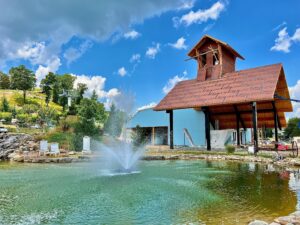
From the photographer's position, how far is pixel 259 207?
20.6 feet

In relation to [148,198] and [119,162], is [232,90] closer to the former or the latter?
[119,162]

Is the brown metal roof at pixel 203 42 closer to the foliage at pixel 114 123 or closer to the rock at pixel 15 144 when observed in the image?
the foliage at pixel 114 123

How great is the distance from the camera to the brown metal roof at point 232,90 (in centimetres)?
1702

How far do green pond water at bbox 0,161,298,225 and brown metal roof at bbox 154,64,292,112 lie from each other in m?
7.28

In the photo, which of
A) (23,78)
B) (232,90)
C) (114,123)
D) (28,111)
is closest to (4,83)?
(23,78)

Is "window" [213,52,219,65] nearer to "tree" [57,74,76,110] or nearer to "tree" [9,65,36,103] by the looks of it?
"tree" [57,74,76,110]

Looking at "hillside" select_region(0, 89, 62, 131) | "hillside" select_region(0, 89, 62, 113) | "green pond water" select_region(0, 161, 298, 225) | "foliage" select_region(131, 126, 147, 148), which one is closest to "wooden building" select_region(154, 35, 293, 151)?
"foliage" select_region(131, 126, 147, 148)

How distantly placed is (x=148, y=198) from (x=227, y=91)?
43.5ft

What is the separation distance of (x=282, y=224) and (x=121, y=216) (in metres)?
3.08

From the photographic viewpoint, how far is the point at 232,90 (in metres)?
18.7

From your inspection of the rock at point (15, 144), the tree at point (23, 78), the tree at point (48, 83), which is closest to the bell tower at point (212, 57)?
the rock at point (15, 144)

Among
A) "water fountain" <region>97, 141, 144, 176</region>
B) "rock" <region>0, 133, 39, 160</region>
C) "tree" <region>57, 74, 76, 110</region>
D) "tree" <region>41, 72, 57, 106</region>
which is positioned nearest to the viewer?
"water fountain" <region>97, 141, 144, 176</region>

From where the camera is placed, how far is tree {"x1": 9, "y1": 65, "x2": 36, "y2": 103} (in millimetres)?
60906

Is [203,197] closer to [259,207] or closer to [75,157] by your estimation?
[259,207]
